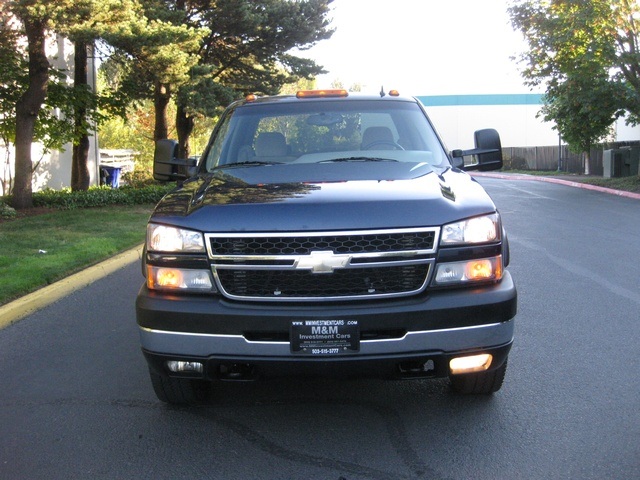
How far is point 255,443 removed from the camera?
157 inches

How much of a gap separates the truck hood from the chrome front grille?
0.05 metres

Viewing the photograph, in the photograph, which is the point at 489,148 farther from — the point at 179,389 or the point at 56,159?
the point at 56,159

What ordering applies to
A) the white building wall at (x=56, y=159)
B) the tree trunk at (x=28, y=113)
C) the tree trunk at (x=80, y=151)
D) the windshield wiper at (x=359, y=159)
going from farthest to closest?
the white building wall at (x=56, y=159), the tree trunk at (x=80, y=151), the tree trunk at (x=28, y=113), the windshield wiper at (x=359, y=159)

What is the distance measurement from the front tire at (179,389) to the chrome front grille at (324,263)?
0.80 meters

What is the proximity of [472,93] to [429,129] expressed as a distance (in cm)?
6565

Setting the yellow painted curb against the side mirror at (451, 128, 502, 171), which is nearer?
the side mirror at (451, 128, 502, 171)

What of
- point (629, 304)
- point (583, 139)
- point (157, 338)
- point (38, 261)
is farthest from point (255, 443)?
point (583, 139)

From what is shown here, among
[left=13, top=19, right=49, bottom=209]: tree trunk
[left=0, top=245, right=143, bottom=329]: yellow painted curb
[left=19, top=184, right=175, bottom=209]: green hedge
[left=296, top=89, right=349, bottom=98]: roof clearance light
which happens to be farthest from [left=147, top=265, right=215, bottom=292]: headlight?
[left=19, top=184, right=175, bottom=209]: green hedge

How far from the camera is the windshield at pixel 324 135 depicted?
17.8 feet

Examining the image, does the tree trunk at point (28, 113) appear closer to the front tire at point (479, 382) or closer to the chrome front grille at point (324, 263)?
the chrome front grille at point (324, 263)

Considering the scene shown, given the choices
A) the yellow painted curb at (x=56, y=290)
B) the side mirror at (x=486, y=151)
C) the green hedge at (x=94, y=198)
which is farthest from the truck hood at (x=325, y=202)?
the green hedge at (x=94, y=198)

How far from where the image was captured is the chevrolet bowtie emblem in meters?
3.77

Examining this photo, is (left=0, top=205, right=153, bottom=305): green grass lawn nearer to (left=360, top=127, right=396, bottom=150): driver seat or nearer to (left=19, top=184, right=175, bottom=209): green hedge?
(left=19, top=184, right=175, bottom=209): green hedge

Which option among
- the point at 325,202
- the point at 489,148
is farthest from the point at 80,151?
the point at 325,202
